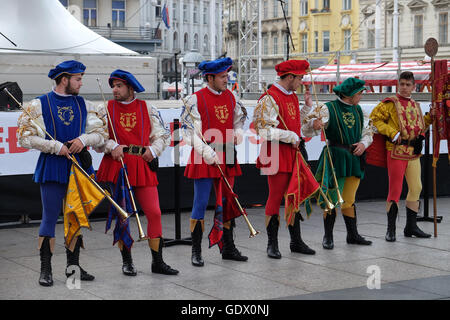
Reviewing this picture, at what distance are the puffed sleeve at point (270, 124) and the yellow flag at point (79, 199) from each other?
1.73m

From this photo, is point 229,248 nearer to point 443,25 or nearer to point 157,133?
point 157,133

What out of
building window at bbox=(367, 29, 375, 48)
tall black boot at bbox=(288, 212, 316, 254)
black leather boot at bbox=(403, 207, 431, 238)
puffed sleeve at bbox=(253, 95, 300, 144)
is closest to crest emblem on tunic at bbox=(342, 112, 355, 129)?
puffed sleeve at bbox=(253, 95, 300, 144)

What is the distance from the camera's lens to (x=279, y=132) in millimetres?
7367

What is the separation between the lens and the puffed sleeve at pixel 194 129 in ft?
23.0

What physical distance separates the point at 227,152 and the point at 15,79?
11.1 metres

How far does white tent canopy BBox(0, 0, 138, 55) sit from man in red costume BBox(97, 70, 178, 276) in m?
10.4

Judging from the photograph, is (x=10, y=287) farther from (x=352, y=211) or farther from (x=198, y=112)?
(x=352, y=211)

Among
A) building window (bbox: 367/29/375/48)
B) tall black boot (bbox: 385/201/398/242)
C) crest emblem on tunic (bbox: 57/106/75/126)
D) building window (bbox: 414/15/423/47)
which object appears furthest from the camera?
building window (bbox: 367/29/375/48)

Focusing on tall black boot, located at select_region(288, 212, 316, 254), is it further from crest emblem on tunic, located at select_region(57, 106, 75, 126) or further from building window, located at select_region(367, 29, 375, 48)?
building window, located at select_region(367, 29, 375, 48)

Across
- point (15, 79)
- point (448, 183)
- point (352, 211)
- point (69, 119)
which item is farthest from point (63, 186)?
point (15, 79)

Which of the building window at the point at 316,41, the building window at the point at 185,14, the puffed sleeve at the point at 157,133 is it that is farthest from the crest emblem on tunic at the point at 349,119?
the building window at the point at 185,14

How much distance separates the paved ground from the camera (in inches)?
242

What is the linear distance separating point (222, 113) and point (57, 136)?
1528 mm

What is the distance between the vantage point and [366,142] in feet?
26.7
